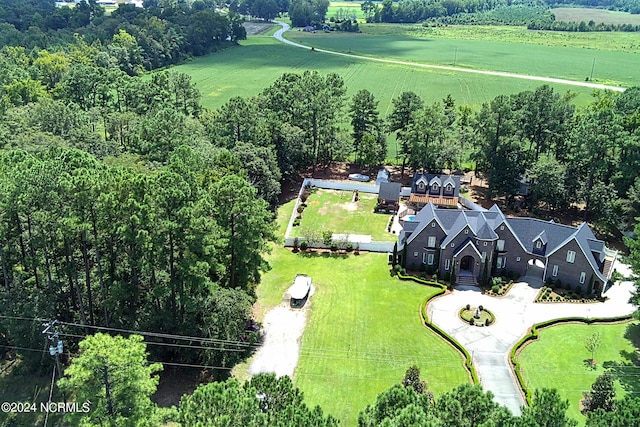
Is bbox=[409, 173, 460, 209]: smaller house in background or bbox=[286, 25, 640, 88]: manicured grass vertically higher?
bbox=[286, 25, 640, 88]: manicured grass

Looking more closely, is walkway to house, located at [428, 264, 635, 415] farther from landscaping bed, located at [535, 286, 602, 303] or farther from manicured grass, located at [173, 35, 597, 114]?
manicured grass, located at [173, 35, 597, 114]

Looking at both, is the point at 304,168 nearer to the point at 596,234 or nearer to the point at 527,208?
the point at 527,208

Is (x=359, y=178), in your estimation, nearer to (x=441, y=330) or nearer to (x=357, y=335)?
(x=441, y=330)

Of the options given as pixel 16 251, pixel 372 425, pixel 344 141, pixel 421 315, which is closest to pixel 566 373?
pixel 421 315

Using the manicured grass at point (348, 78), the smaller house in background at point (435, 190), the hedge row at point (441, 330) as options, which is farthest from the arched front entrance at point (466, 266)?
the manicured grass at point (348, 78)

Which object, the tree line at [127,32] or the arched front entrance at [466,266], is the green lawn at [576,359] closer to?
the arched front entrance at [466,266]

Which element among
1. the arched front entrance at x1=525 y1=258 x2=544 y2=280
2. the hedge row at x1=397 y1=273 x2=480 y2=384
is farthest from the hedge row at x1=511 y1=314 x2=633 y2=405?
the arched front entrance at x1=525 y1=258 x2=544 y2=280

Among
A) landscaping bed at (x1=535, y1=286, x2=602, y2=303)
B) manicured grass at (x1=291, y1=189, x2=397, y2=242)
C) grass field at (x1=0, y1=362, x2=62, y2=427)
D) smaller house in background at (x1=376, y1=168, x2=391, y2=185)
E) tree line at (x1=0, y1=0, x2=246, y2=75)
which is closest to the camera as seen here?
grass field at (x1=0, y1=362, x2=62, y2=427)
